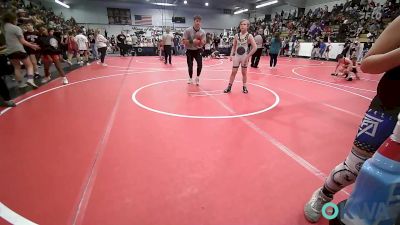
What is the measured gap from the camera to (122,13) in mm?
29422

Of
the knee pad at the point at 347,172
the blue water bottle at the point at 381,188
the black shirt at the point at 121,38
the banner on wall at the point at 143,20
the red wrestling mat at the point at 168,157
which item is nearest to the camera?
the blue water bottle at the point at 381,188

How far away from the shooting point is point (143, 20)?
30.4m

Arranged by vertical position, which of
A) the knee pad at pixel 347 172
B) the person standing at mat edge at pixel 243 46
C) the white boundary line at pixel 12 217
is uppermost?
the person standing at mat edge at pixel 243 46

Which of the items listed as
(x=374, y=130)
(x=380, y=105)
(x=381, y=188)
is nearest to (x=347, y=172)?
(x=374, y=130)

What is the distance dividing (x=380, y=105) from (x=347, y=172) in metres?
0.48

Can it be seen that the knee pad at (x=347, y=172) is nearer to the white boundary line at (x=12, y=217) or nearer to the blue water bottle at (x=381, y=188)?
the blue water bottle at (x=381, y=188)

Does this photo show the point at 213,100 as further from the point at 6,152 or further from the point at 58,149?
the point at 6,152

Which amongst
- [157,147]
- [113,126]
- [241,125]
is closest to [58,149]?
[113,126]

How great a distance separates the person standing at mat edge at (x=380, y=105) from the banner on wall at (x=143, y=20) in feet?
106

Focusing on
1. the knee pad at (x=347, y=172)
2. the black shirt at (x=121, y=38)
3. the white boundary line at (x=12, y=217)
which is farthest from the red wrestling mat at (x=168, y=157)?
the black shirt at (x=121, y=38)

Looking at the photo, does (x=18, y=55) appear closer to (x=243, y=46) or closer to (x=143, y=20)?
(x=243, y=46)

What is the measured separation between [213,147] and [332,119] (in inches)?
95.3

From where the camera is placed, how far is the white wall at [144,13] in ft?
92.1

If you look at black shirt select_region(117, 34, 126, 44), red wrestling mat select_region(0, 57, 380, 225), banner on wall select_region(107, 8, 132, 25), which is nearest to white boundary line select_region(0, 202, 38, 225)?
red wrestling mat select_region(0, 57, 380, 225)
